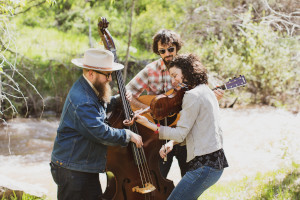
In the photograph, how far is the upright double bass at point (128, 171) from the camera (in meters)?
3.22

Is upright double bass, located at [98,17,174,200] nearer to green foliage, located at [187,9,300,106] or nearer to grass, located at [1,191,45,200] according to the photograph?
grass, located at [1,191,45,200]

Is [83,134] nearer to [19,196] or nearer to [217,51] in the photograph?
[19,196]

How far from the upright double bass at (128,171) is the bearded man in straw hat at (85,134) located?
0.28m

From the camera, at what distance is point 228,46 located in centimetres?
1219

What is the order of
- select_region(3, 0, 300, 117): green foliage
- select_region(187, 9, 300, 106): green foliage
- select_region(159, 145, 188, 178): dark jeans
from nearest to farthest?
select_region(159, 145, 188, 178): dark jeans, select_region(3, 0, 300, 117): green foliage, select_region(187, 9, 300, 106): green foliage

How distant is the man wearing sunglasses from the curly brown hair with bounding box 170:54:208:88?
819mm

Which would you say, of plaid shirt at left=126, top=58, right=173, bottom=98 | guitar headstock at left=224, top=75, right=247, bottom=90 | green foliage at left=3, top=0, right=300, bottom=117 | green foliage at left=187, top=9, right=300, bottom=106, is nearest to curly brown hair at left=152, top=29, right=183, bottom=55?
plaid shirt at left=126, top=58, right=173, bottom=98

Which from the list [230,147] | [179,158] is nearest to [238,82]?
[179,158]

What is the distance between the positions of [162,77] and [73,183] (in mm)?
1429

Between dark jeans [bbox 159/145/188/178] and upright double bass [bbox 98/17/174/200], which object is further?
dark jeans [bbox 159/145/188/178]

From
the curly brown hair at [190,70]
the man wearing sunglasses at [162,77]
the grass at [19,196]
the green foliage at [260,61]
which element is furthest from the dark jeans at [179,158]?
the green foliage at [260,61]

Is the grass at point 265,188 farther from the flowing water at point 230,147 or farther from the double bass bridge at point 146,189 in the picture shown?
the double bass bridge at point 146,189

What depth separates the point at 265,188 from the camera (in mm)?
4309

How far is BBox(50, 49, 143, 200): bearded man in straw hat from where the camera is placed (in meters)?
2.80
